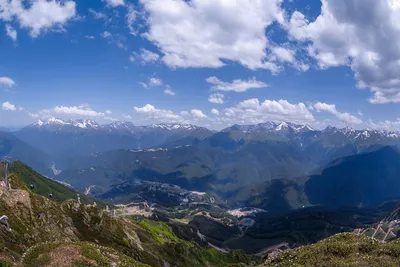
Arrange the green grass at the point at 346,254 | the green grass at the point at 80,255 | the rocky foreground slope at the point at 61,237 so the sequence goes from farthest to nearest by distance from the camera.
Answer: the rocky foreground slope at the point at 61,237 < the green grass at the point at 80,255 < the green grass at the point at 346,254

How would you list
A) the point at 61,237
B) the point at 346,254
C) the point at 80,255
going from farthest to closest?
the point at 61,237
the point at 80,255
the point at 346,254

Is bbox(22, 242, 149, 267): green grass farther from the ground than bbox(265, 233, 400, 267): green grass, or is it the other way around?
bbox(265, 233, 400, 267): green grass

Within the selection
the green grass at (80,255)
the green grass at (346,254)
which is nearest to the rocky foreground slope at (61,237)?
the green grass at (80,255)

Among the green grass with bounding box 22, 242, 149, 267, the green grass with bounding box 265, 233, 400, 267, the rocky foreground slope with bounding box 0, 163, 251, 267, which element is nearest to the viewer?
the green grass with bounding box 265, 233, 400, 267

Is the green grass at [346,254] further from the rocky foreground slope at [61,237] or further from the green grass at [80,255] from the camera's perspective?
the rocky foreground slope at [61,237]

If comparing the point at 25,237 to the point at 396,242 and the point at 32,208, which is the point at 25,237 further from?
the point at 396,242

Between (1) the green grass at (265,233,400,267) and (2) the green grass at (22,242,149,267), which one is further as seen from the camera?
(2) the green grass at (22,242,149,267)

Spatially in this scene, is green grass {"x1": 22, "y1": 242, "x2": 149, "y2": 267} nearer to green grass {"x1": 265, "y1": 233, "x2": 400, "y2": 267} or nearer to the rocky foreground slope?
the rocky foreground slope

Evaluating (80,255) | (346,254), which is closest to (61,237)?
(80,255)

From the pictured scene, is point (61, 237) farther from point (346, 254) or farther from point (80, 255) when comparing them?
point (346, 254)

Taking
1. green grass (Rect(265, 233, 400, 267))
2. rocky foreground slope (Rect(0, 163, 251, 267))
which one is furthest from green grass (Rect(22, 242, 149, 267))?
green grass (Rect(265, 233, 400, 267))

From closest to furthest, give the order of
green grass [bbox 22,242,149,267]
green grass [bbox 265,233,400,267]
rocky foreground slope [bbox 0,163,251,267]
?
green grass [bbox 265,233,400,267] < green grass [bbox 22,242,149,267] < rocky foreground slope [bbox 0,163,251,267]

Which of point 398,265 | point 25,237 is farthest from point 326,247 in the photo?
point 25,237

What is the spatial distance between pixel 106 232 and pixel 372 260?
359 feet
